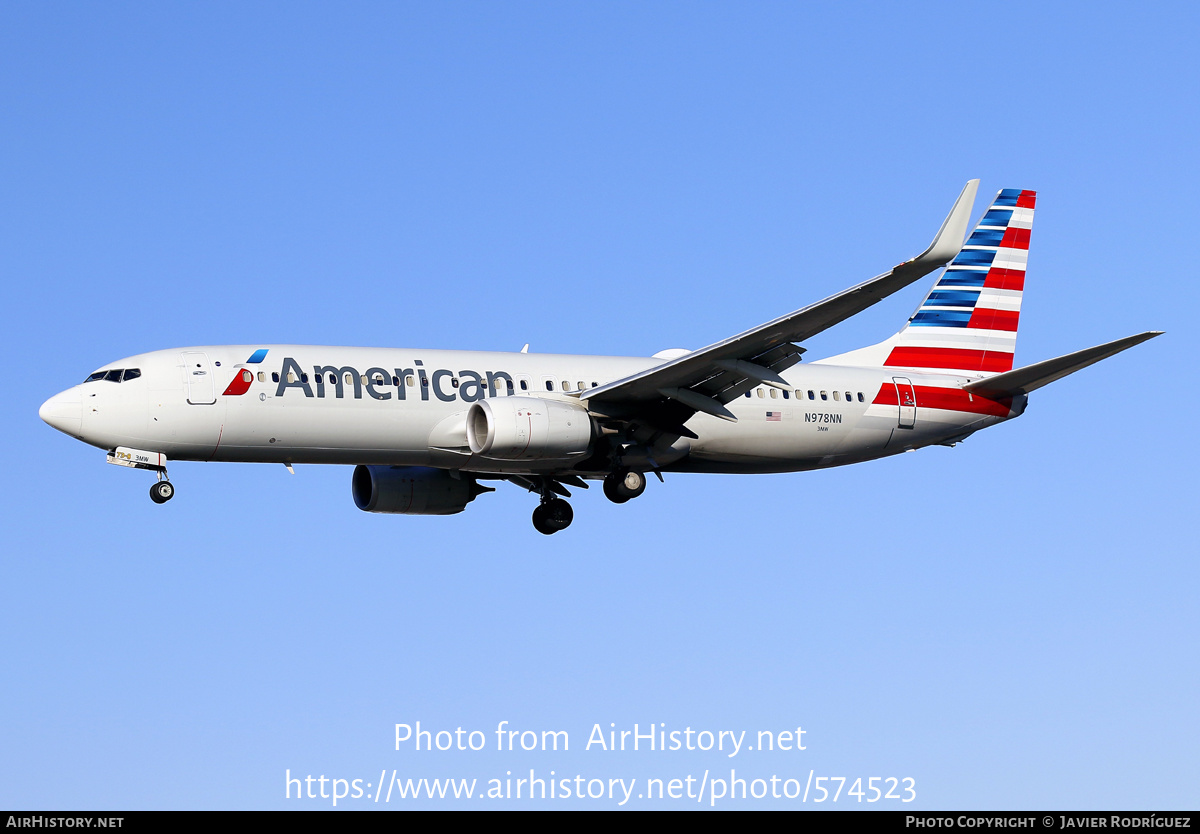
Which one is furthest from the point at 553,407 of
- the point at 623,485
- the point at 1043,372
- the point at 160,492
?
the point at 1043,372

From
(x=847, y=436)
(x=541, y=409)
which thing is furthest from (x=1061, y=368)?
(x=541, y=409)

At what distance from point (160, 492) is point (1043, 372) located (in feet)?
68.8

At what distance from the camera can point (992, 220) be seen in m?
43.7

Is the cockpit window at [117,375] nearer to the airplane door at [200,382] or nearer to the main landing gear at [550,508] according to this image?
the airplane door at [200,382]

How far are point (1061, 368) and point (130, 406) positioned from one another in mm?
21508

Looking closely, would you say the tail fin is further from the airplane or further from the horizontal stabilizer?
the horizontal stabilizer

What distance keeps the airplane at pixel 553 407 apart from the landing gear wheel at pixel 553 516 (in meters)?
0.04

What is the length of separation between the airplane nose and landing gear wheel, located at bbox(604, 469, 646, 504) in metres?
12.0

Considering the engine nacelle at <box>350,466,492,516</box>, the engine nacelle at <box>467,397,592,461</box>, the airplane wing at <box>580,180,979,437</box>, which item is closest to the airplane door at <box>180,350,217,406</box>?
the engine nacelle at <box>467,397,592,461</box>

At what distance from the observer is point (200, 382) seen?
111ft

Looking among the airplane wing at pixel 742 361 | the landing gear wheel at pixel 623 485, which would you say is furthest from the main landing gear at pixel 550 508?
the airplane wing at pixel 742 361

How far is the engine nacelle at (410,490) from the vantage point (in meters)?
39.3

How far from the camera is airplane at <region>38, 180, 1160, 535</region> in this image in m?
33.4
